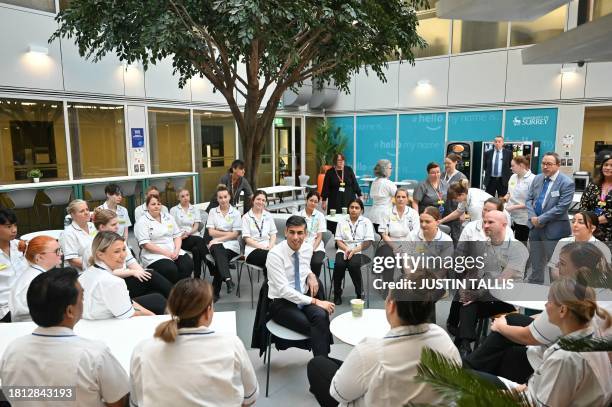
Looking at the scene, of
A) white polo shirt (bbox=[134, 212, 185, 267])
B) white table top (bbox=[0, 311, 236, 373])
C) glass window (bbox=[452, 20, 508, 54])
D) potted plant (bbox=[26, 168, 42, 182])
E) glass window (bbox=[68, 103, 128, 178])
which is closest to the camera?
white table top (bbox=[0, 311, 236, 373])

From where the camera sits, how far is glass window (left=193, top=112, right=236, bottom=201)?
1023cm

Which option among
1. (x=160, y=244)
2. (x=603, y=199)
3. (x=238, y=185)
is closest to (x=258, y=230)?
(x=160, y=244)

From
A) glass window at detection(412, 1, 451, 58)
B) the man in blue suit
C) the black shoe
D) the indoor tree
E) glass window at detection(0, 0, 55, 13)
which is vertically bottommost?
the black shoe

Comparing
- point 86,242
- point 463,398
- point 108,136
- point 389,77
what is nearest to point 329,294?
point 86,242

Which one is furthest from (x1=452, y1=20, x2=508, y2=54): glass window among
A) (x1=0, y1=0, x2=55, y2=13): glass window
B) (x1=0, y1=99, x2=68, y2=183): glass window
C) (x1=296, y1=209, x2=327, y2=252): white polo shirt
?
(x1=0, y1=99, x2=68, y2=183): glass window

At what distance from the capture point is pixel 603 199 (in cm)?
418

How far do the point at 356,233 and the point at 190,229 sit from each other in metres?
2.26

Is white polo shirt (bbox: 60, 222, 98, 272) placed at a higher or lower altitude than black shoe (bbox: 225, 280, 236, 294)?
higher

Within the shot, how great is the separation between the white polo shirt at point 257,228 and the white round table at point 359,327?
241 cm

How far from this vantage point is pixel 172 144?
9727mm

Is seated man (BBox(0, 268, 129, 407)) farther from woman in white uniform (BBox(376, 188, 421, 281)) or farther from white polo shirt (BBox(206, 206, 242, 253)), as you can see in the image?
woman in white uniform (BBox(376, 188, 421, 281))

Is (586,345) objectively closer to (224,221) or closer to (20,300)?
(20,300)

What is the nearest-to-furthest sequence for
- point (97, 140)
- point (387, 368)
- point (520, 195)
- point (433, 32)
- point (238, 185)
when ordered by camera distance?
point (387, 368) < point (520, 195) < point (238, 185) < point (97, 140) < point (433, 32)

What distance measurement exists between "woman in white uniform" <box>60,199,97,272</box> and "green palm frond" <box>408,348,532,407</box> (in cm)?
387
